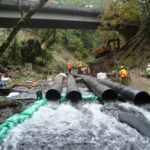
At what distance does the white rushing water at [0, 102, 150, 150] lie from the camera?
4500 millimetres

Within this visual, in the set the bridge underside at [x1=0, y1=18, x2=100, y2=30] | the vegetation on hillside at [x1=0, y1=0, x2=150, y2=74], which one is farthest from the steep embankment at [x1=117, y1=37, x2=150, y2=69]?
the bridge underside at [x1=0, y1=18, x2=100, y2=30]

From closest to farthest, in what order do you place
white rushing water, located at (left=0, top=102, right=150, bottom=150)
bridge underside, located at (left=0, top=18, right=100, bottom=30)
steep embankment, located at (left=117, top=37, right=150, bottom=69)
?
white rushing water, located at (left=0, top=102, right=150, bottom=150) < steep embankment, located at (left=117, top=37, right=150, bottom=69) < bridge underside, located at (left=0, top=18, right=100, bottom=30)

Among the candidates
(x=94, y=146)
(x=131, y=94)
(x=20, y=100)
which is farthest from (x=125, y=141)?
(x=20, y=100)

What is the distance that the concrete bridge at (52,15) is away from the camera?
2084 cm

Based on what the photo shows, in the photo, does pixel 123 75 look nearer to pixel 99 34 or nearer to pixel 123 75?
pixel 123 75

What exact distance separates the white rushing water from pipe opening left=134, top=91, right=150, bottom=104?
0.88 m

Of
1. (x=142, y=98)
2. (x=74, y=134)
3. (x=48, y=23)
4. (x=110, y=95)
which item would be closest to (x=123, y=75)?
(x=110, y=95)

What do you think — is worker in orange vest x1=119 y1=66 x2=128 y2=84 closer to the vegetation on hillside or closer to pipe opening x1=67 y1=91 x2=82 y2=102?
pipe opening x1=67 y1=91 x2=82 y2=102

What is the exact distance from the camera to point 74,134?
5141 millimetres

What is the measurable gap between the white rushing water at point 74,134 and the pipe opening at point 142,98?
2.89 ft

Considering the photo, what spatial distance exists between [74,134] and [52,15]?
19.6 metres

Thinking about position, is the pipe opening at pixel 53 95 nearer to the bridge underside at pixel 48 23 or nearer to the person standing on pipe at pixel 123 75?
the person standing on pipe at pixel 123 75

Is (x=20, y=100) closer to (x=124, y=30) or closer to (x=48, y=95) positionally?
(x=48, y=95)

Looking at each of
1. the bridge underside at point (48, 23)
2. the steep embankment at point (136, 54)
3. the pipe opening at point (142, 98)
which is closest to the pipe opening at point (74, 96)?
the pipe opening at point (142, 98)
